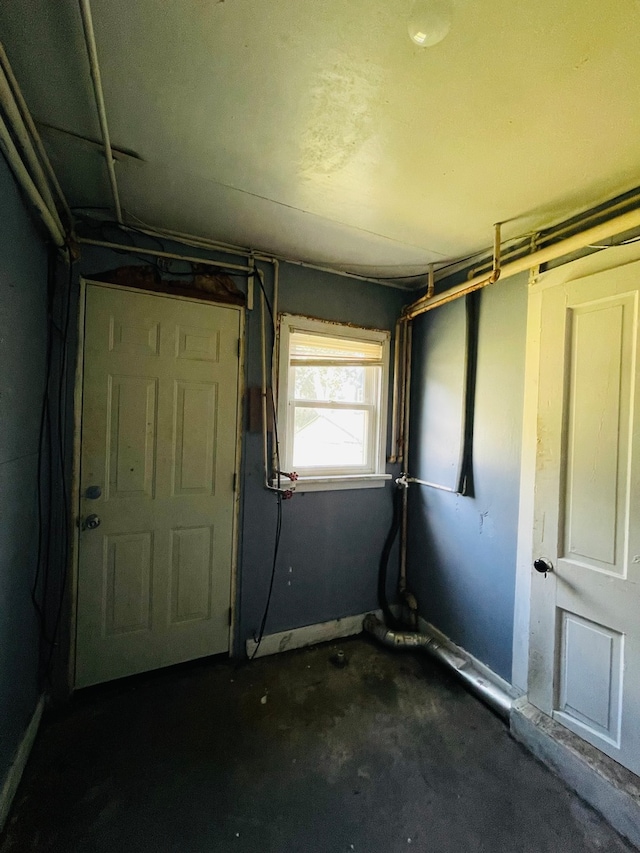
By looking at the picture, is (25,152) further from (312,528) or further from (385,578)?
(385,578)

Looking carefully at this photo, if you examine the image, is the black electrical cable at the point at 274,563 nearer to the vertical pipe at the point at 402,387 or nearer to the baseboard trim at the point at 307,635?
the baseboard trim at the point at 307,635

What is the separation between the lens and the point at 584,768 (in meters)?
1.43

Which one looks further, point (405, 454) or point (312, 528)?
point (405, 454)

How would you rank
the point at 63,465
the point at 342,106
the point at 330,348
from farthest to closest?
1. the point at 330,348
2. the point at 63,465
3. the point at 342,106

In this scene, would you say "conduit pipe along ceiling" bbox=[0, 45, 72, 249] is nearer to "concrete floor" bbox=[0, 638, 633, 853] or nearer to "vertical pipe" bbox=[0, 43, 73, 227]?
"vertical pipe" bbox=[0, 43, 73, 227]

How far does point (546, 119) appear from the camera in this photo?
3.84 ft

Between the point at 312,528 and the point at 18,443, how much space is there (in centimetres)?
169

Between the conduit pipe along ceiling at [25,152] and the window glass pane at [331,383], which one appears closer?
the conduit pipe along ceiling at [25,152]

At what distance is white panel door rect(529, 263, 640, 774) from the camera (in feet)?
4.62

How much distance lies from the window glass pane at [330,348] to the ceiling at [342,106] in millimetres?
762

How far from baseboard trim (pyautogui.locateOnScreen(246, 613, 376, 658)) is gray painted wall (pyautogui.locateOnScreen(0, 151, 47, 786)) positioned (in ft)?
3.83

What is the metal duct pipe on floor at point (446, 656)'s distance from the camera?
1878mm

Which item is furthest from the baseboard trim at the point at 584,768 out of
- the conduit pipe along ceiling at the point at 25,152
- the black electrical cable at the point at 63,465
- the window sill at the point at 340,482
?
the conduit pipe along ceiling at the point at 25,152

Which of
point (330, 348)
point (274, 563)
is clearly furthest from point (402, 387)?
point (274, 563)
